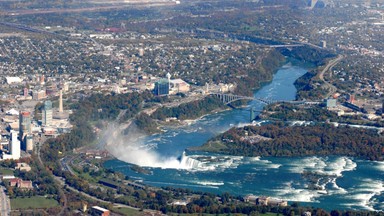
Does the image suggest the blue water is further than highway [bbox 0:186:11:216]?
Yes

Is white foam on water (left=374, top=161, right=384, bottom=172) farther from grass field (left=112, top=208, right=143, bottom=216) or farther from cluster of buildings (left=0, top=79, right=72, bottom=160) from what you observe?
cluster of buildings (left=0, top=79, right=72, bottom=160)

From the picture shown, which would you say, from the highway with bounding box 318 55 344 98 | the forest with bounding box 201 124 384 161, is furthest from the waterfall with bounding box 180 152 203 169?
the highway with bounding box 318 55 344 98

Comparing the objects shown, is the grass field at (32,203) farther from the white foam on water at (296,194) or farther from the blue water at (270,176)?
the white foam on water at (296,194)

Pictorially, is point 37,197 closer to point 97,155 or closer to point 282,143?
point 97,155

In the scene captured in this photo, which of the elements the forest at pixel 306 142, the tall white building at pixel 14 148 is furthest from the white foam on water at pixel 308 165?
the tall white building at pixel 14 148

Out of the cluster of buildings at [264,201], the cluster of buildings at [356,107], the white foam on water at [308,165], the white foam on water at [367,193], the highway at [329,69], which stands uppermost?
the cluster of buildings at [264,201]

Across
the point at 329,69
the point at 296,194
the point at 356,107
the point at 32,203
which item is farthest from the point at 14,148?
the point at 329,69
